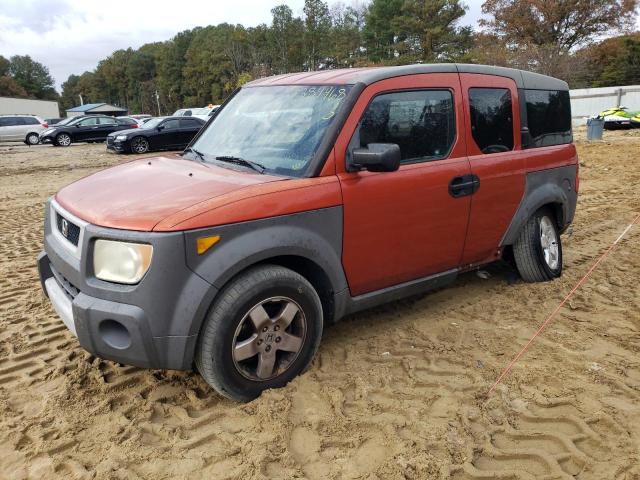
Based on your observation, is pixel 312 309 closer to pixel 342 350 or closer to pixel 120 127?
pixel 342 350

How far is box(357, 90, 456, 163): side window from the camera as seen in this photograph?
348 cm

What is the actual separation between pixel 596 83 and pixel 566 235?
A: 47186 millimetres

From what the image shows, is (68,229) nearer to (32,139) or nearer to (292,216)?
(292,216)

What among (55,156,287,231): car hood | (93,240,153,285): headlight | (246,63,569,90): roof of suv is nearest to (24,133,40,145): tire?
(246,63,569,90): roof of suv

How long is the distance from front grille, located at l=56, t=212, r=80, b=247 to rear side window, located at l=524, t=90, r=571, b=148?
3489 mm

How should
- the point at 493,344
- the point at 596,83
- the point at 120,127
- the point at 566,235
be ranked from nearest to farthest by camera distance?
the point at 493,344 → the point at 566,235 → the point at 120,127 → the point at 596,83

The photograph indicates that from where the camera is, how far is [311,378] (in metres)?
3.28

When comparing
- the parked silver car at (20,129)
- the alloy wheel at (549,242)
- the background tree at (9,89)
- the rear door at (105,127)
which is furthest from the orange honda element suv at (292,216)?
the background tree at (9,89)

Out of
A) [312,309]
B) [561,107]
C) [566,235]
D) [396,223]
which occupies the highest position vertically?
[561,107]

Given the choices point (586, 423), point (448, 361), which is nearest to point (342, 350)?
point (448, 361)

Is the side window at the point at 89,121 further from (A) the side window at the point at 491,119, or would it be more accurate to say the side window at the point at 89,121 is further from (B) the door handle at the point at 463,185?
(B) the door handle at the point at 463,185

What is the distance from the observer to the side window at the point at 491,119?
4.06 m

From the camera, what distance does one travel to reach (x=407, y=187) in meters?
3.54

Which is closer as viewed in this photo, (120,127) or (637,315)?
(637,315)
